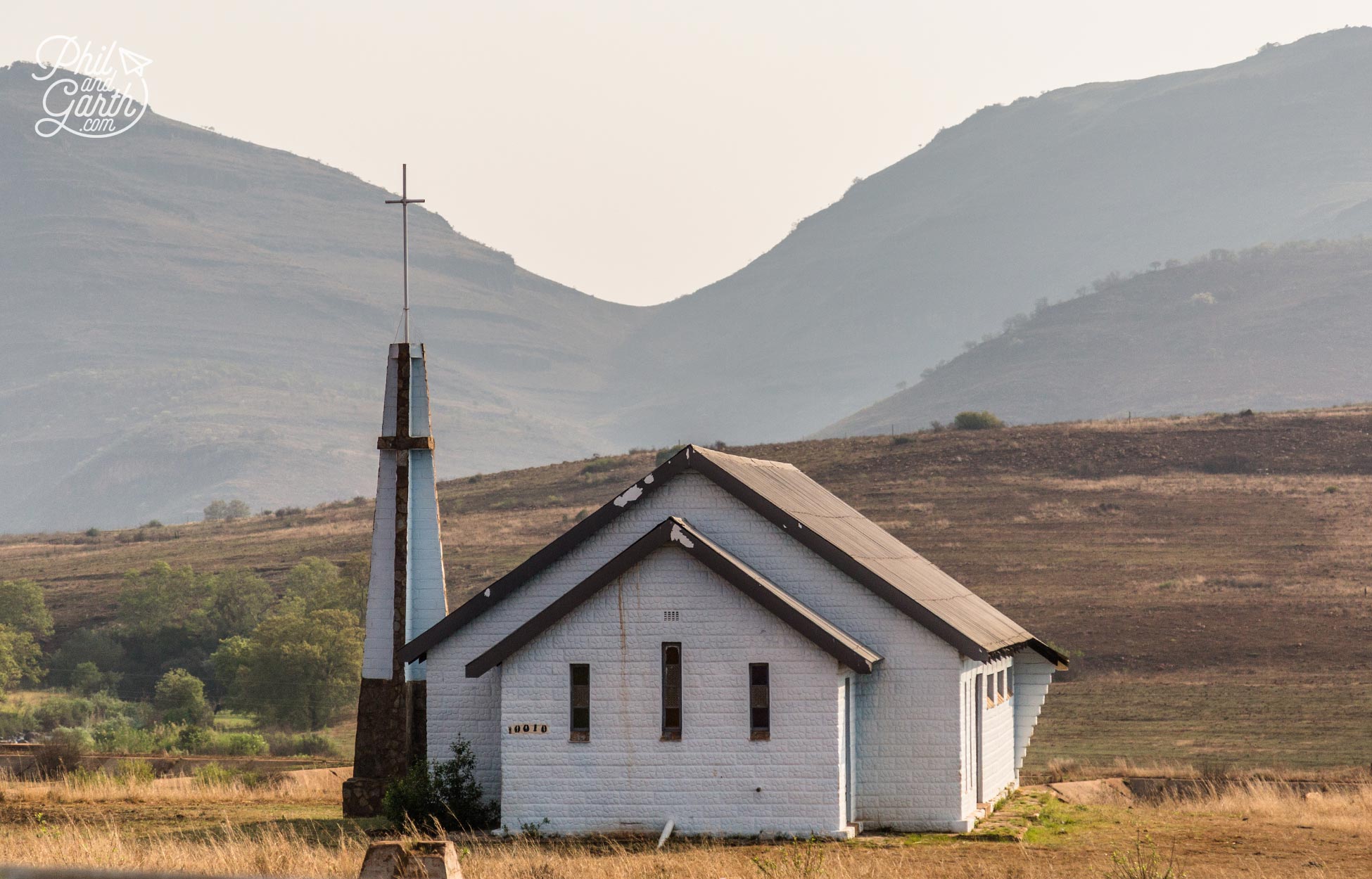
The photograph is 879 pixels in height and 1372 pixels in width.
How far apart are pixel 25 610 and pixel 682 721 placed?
50855mm

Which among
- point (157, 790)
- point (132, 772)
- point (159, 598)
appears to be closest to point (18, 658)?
point (159, 598)

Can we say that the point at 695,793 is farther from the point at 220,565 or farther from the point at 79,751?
the point at 220,565

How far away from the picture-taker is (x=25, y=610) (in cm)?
6444

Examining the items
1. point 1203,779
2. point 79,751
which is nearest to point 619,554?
point 1203,779

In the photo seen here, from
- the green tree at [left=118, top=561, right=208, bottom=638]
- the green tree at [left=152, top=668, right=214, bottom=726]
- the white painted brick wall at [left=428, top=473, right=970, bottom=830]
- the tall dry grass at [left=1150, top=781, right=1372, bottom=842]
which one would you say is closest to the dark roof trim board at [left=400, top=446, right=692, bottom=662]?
the white painted brick wall at [left=428, top=473, right=970, bottom=830]

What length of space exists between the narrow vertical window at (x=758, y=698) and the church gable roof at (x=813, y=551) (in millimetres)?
2095

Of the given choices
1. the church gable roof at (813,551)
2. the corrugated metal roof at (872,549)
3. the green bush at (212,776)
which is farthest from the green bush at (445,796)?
the green bush at (212,776)

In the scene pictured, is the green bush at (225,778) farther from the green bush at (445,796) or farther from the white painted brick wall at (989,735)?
the white painted brick wall at (989,735)

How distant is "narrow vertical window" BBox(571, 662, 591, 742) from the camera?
21312mm

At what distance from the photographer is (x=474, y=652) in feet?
77.2

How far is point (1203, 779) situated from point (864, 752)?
1122cm

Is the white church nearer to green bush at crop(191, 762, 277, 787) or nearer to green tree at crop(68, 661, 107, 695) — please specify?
green bush at crop(191, 762, 277, 787)

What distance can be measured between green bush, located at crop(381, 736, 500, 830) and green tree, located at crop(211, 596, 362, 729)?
1057 inches

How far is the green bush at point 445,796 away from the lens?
22.8 metres
